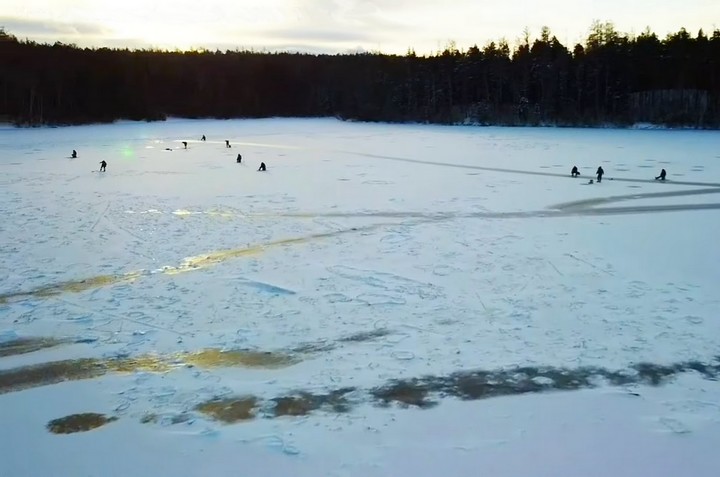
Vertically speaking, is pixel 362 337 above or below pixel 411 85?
below

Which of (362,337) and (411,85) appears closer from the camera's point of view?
(362,337)

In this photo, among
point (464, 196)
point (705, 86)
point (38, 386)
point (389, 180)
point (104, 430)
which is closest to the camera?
point (104, 430)

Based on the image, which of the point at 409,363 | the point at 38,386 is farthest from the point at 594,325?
the point at 38,386

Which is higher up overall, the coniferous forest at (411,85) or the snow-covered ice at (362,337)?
the coniferous forest at (411,85)

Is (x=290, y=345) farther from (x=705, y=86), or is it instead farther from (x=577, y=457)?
(x=705, y=86)

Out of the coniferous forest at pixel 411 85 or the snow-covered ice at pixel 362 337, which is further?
the coniferous forest at pixel 411 85
